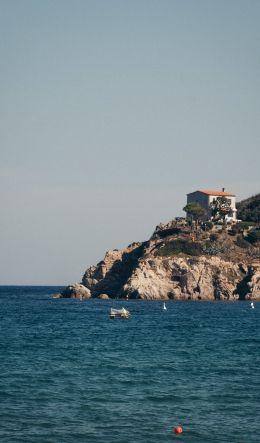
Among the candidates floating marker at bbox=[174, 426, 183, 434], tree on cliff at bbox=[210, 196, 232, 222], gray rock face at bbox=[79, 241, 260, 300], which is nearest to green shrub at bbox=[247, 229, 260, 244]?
gray rock face at bbox=[79, 241, 260, 300]

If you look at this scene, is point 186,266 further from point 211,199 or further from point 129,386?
point 129,386

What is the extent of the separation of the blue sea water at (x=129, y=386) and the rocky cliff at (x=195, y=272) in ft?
245

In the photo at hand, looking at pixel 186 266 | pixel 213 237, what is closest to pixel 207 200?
pixel 213 237

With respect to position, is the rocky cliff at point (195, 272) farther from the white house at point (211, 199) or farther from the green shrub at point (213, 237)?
the white house at point (211, 199)

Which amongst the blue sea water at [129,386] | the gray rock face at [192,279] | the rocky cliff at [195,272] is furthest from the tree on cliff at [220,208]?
the blue sea water at [129,386]

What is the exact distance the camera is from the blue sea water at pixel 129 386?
3256 cm

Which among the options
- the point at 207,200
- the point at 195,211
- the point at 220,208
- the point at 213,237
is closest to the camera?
the point at 213,237

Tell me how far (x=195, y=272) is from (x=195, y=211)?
32.6 metres

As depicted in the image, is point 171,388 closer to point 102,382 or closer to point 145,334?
point 102,382

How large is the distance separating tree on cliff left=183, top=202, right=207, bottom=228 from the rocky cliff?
1391 cm

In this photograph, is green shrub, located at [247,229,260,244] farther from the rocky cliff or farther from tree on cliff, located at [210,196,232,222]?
tree on cliff, located at [210,196,232,222]

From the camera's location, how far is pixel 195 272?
15475 cm

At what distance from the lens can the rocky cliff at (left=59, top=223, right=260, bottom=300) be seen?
155500mm

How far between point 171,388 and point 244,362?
43.4 ft
